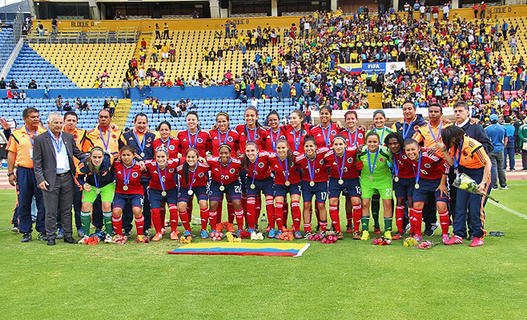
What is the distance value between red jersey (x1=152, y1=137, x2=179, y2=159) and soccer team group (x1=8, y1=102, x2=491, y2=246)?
16 millimetres

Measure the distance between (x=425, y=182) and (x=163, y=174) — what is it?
12.3ft

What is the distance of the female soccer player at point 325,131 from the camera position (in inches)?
352

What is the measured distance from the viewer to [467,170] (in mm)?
7859

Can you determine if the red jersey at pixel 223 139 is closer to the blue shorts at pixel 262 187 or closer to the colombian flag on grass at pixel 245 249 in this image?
the blue shorts at pixel 262 187

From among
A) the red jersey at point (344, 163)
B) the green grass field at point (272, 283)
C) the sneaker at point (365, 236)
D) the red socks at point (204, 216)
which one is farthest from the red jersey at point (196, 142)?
the sneaker at point (365, 236)

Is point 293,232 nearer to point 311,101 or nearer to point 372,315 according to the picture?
point 372,315

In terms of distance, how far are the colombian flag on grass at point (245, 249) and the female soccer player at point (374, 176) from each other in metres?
1.21

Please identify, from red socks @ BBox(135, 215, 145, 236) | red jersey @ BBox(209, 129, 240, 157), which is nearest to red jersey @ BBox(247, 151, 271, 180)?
red jersey @ BBox(209, 129, 240, 157)

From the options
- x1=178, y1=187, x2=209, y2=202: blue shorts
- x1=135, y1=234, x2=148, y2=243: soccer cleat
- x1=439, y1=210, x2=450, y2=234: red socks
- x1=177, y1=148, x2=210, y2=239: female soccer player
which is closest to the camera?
x1=439, y1=210, x2=450, y2=234: red socks

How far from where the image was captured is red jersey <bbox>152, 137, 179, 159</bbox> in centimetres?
908

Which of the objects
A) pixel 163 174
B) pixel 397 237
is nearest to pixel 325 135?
pixel 397 237

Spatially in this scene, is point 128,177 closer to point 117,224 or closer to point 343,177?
point 117,224

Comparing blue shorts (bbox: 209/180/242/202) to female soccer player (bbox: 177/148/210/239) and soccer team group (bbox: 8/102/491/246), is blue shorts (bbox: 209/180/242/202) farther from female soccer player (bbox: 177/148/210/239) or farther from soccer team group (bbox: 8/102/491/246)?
female soccer player (bbox: 177/148/210/239)

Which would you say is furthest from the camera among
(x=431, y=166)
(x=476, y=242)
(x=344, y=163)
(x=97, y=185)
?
(x=97, y=185)
